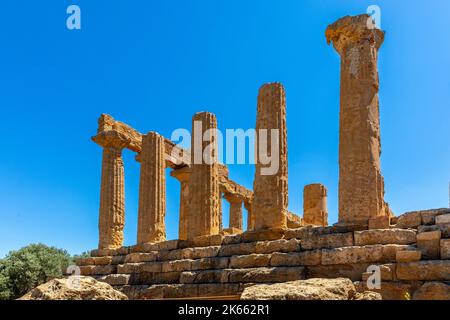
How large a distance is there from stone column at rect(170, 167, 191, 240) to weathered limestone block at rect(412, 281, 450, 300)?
15423 mm

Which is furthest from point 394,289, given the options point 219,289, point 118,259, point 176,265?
point 118,259

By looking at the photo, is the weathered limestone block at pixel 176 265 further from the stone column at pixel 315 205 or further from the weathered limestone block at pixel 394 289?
the stone column at pixel 315 205

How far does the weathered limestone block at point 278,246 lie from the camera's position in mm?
16791

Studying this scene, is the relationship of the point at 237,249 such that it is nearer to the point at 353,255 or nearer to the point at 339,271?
the point at 339,271

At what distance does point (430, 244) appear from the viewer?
13812 millimetres

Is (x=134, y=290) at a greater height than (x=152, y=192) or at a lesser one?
lesser

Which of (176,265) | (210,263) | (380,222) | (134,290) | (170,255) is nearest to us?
(380,222)

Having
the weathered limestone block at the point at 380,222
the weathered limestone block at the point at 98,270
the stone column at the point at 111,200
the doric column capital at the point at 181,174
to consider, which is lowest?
the weathered limestone block at the point at 98,270

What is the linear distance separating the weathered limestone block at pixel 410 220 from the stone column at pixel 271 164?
4.50m

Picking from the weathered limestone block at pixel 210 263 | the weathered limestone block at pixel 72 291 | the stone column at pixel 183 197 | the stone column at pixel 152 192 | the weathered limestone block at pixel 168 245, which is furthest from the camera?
the stone column at pixel 183 197

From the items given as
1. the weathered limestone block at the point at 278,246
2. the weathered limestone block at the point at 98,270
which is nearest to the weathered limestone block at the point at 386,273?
the weathered limestone block at the point at 278,246

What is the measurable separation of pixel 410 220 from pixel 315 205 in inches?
540
